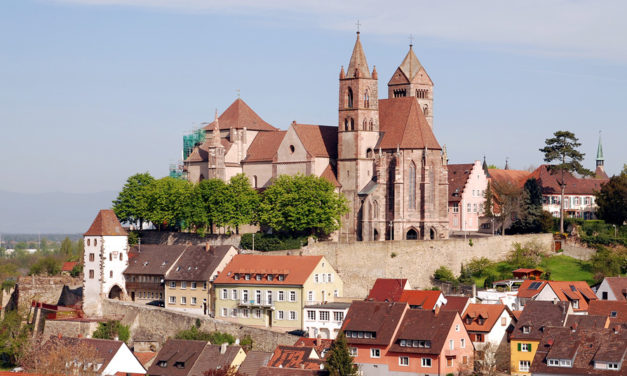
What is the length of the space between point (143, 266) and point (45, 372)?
63.5 feet

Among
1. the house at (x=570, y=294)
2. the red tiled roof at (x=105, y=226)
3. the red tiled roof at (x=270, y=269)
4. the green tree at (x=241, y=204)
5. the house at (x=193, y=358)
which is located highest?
the green tree at (x=241, y=204)

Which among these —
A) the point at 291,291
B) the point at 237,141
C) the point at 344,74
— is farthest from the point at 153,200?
the point at 291,291

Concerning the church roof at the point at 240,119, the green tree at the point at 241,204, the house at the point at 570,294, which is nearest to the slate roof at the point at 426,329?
the house at the point at 570,294

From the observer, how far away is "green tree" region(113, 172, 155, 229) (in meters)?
115

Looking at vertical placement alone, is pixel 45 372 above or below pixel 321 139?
below

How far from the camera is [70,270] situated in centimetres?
12412

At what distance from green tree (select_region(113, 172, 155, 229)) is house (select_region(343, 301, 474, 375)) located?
1534 inches

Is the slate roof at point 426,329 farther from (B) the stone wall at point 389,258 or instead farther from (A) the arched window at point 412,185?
(A) the arched window at point 412,185

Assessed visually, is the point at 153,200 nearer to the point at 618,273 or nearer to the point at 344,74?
the point at 344,74

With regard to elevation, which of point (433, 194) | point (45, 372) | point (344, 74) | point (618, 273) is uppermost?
point (344, 74)

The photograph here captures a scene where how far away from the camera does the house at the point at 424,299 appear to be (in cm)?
8650

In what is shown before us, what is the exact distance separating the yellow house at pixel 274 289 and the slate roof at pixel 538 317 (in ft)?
52.2

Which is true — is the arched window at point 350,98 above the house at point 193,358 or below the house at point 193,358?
above

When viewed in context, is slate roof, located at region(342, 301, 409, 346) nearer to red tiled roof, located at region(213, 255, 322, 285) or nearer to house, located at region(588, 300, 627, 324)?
red tiled roof, located at region(213, 255, 322, 285)
